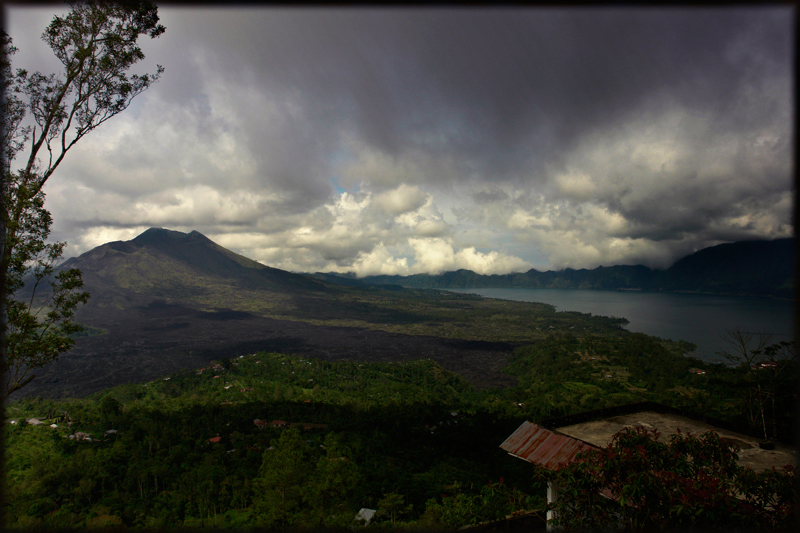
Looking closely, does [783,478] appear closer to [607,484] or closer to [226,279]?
[607,484]

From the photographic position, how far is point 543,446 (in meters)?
5.70

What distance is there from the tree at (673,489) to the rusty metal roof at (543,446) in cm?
195

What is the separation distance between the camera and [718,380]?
91.9ft

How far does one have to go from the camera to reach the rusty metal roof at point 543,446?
5.27 meters

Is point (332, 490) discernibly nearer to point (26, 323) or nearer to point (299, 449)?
point (299, 449)

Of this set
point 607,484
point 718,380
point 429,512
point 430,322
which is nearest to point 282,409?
point 429,512

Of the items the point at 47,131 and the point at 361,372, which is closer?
the point at 47,131

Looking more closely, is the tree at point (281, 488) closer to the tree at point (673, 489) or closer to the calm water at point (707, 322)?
the tree at point (673, 489)

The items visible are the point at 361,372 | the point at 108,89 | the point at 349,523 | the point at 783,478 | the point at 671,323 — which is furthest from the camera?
the point at 671,323

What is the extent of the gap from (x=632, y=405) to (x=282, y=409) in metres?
27.2

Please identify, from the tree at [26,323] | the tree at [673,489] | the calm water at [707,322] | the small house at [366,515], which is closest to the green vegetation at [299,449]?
the small house at [366,515]

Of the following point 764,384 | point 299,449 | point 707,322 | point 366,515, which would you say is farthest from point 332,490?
point 707,322

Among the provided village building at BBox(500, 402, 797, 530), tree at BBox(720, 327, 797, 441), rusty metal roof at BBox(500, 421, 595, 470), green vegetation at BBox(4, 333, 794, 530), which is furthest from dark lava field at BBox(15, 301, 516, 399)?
rusty metal roof at BBox(500, 421, 595, 470)

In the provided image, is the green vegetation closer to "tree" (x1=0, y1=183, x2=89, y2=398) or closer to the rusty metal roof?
the rusty metal roof
